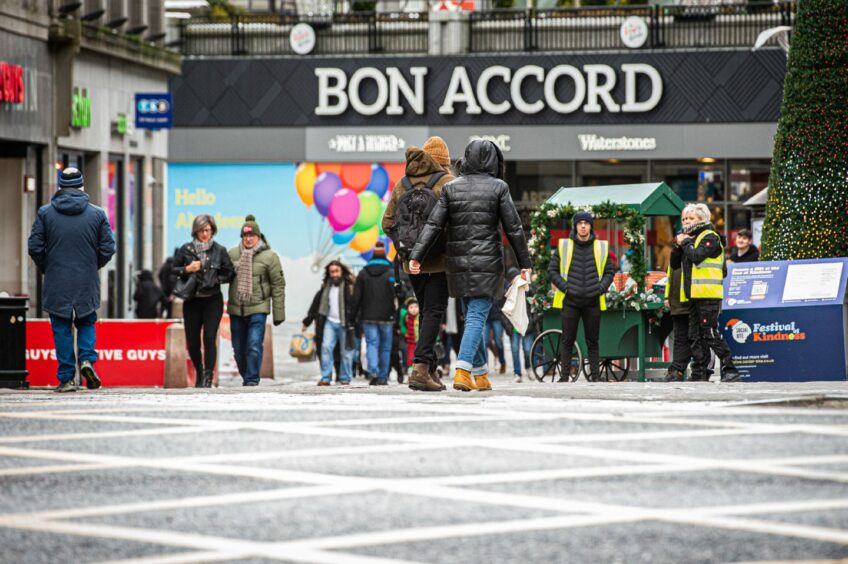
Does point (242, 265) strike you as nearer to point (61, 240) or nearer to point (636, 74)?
point (61, 240)

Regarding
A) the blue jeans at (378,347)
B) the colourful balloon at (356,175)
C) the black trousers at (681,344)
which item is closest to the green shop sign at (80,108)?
the blue jeans at (378,347)

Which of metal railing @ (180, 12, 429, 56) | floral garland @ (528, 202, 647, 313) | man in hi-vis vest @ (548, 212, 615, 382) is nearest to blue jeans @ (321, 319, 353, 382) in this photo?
floral garland @ (528, 202, 647, 313)

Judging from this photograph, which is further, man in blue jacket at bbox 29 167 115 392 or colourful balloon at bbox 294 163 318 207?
colourful balloon at bbox 294 163 318 207

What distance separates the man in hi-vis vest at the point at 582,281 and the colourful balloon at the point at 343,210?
19775 millimetres

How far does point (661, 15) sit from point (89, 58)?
13.3 m

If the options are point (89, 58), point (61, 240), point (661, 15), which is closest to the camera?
point (61, 240)

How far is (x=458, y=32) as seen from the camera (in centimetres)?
3675

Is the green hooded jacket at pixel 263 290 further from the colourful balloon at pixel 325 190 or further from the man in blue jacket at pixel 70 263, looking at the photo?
the colourful balloon at pixel 325 190

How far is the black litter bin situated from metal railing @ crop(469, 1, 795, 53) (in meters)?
21.7

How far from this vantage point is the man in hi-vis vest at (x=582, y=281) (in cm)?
1703

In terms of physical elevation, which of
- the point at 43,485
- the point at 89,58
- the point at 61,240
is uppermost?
the point at 89,58

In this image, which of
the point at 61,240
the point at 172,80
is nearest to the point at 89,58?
the point at 172,80

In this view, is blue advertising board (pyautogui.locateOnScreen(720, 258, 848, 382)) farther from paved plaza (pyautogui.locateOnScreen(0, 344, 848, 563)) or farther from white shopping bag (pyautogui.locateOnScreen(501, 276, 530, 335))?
paved plaza (pyautogui.locateOnScreen(0, 344, 848, 563))

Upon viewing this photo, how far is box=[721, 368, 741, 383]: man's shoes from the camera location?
53.1 feet
